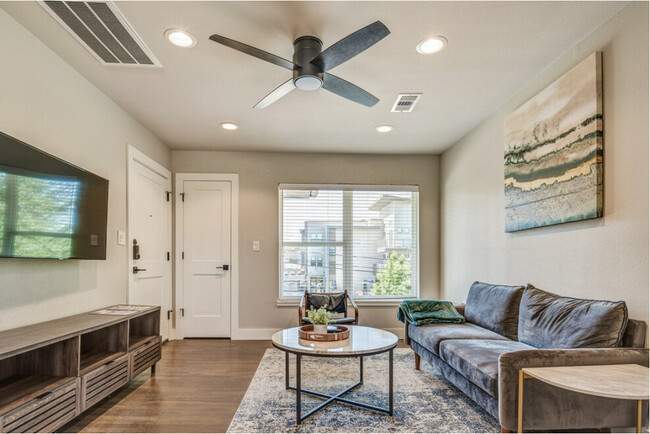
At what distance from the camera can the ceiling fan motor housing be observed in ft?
7.45

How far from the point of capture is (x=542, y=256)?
2816 mm

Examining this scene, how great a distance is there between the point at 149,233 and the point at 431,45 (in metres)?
3.41

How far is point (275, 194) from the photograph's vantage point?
5.00 meters

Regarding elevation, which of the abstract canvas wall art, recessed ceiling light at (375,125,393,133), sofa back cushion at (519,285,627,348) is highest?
recessed ceiling light at (375,125,393,133)

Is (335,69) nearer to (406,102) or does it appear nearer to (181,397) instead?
(406,102)

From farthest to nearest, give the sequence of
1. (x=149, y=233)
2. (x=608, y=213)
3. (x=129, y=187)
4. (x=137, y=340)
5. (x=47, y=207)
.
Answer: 1. (x=149, y=233)
2. (x=129, y=187)
3. (x=137, y=340)
4. (x=47, y=207)
5. (x=608, y=213)

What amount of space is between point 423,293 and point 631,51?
3606mm

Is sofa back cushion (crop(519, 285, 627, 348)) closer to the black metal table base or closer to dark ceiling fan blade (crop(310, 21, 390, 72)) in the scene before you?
the black metal table base

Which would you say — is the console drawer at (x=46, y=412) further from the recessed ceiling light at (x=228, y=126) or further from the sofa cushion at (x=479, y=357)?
the recessed ceiling light at (x=228, y=126)

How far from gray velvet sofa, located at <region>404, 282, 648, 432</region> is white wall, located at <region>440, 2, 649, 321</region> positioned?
0.51ft

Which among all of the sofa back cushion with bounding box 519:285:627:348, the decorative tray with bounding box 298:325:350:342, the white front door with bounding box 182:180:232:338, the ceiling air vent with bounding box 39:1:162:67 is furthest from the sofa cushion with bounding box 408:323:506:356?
the ceiling air vent with bounding box 39:1:162:67

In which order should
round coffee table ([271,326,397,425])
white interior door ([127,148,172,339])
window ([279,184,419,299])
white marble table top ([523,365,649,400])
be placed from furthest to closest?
window ([279,184,419,299]), white interior door ([127,148,172,339]), round coffee table ([271,326,397,425]), white marble table top ([523,365,649,400])

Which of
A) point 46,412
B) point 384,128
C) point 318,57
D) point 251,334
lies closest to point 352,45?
point 318,57

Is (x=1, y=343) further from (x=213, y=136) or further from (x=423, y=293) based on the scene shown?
(x=423, y=293)
